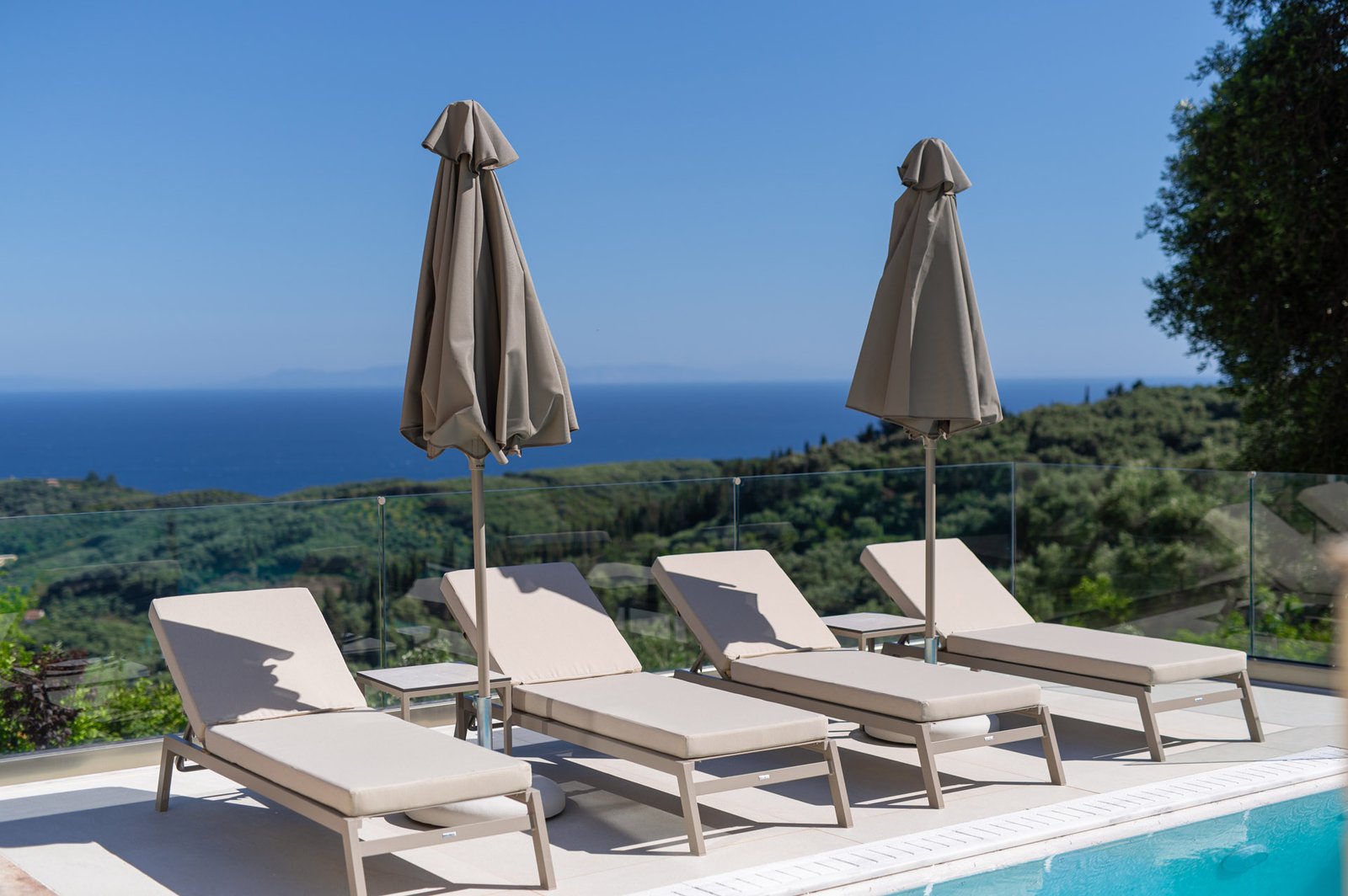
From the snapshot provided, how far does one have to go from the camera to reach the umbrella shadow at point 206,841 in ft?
15.3

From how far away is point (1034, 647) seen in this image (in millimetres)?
6633

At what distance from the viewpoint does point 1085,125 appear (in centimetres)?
3644

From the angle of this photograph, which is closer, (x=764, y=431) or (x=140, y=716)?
(x=140, y=716)

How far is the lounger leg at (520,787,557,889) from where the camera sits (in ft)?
14.9

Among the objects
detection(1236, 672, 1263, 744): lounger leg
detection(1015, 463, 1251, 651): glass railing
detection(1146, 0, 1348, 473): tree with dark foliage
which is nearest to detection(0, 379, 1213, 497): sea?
detection(1146, 0, 1348, 473): tree with dark foliage

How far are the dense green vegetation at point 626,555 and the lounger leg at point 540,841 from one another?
2580 millimetres

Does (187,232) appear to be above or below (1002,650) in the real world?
above

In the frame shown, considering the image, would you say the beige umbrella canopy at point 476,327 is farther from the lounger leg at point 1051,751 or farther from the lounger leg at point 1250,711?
the lounger leg at point 1250,711

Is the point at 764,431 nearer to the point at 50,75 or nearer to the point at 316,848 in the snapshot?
the point at 50,75

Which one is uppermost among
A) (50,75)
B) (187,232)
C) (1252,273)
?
(50,75)

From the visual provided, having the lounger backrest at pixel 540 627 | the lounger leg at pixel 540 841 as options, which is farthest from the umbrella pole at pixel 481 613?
the lounger leg at pixel 540 841

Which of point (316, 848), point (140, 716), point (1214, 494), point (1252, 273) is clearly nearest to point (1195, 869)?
point (316, 848)

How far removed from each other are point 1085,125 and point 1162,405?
26.0 ft

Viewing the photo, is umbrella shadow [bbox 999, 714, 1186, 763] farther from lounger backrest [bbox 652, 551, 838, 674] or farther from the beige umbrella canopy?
the beige umbrella canopy
